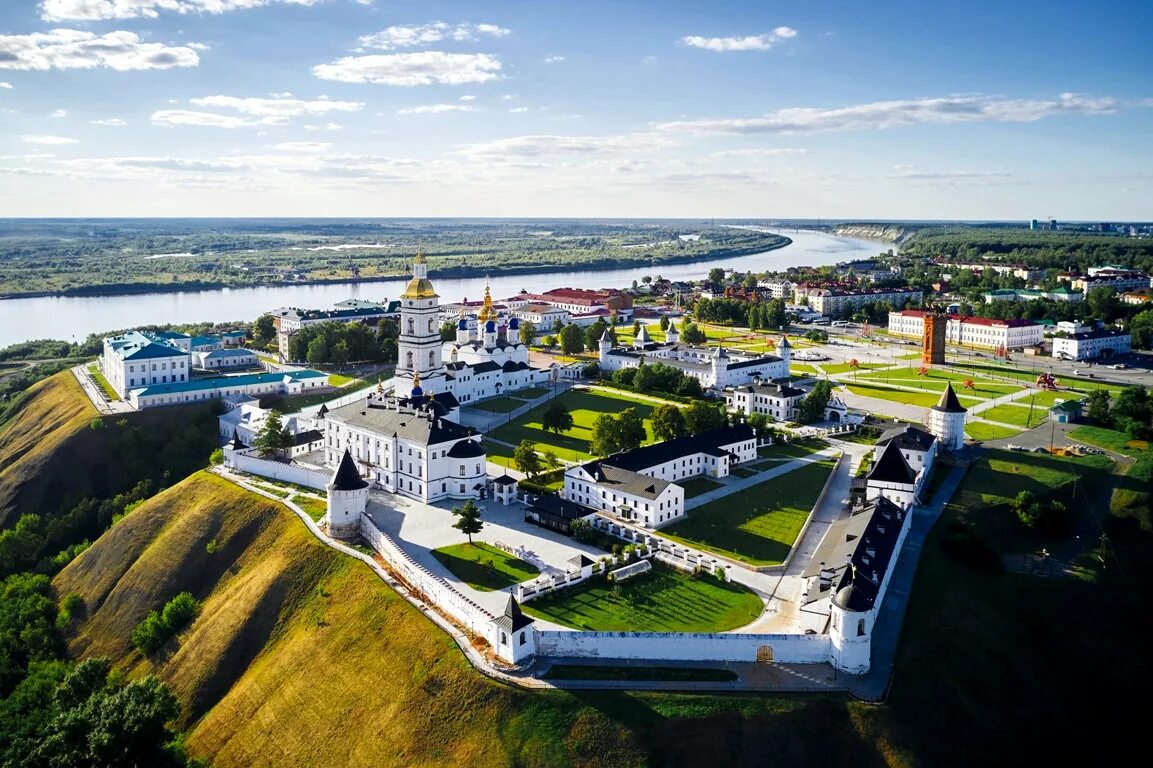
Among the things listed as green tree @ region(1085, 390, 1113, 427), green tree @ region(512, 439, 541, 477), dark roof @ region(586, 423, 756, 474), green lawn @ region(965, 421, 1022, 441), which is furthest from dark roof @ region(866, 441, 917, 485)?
green tree @ region(1085, 390, 1113, 427)

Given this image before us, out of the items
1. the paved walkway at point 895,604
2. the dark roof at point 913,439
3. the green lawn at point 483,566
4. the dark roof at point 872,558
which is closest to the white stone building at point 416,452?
the green lawn at point 483,566

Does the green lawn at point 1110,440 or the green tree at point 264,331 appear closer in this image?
the green lawn at point 1110,440

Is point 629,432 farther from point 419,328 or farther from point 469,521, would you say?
point 419,328

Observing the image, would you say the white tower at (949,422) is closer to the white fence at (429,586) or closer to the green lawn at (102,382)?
the white fence at (429,586)

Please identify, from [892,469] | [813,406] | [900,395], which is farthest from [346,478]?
[900,395]

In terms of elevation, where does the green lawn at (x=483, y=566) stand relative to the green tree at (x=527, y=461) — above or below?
below

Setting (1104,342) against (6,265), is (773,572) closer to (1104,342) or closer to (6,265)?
(1104,342)

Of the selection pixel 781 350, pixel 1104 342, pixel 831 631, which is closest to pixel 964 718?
pixel 831 631
